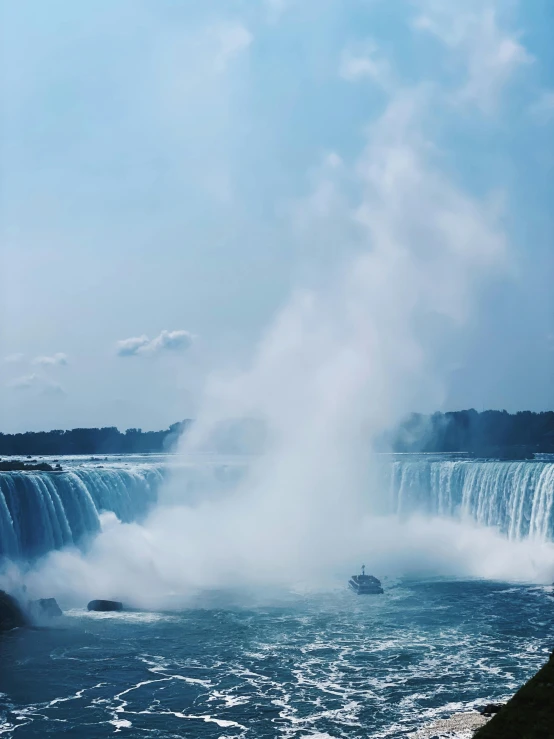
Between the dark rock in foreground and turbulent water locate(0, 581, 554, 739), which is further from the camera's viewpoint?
turbulent water locate(0, 581, 554, 739)

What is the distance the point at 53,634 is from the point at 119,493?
21.8m

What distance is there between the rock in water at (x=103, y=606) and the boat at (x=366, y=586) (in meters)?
11.5

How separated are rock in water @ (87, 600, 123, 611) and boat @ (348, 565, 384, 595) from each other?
11547 mm

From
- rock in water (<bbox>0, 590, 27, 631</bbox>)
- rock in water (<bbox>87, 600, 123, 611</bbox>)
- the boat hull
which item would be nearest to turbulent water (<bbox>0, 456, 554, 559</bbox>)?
rock in water (<bbox>0, 590, 27, 631</bbox>)

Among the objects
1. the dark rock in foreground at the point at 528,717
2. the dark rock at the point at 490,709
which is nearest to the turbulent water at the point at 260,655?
the dark rock at the point at 490,709

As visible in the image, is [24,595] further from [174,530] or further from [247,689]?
[174,530]

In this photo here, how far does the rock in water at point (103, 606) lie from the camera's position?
35.0 m

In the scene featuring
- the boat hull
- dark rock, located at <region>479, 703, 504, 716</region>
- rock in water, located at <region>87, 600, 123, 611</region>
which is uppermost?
dark rock, located at <region>479, 703, 504, 716</region>

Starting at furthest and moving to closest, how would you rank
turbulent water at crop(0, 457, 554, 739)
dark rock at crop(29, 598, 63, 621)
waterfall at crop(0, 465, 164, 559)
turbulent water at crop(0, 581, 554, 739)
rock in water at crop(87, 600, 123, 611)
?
waterfall at crop(0, 465, 164, 559)
rock in water at crop(87, 600, 123, 611)
dark rock at crop(29, 598, 63, 621)
turbulent water at crop(0, 457, 554, 739)
turbulent water at crop(0, 581, 554, 739)

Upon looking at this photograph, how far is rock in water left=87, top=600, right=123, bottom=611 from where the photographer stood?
34966mm

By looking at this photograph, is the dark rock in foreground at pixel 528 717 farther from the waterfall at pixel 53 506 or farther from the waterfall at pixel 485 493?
the waterfall at pixel 485 493

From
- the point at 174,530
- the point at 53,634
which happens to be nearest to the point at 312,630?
the point at 53,634

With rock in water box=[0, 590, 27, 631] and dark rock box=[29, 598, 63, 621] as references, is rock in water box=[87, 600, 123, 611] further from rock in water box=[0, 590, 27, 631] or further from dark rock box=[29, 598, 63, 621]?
rock in water box=[0, 590, 27, 631]

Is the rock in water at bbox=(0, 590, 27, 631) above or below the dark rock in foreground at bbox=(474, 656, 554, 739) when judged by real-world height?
below
